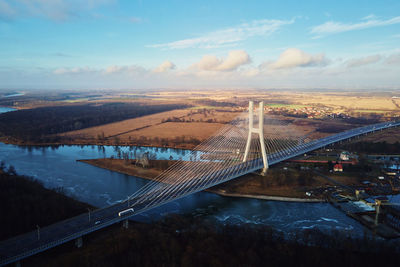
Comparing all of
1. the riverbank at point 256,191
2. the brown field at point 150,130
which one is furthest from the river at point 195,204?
the brown field at point 150,130

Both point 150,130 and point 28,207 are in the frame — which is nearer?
point 28,207

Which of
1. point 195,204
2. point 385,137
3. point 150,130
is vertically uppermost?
point 150,130

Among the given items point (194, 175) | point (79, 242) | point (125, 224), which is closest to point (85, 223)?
point (79, 242)

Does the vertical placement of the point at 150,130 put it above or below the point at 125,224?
above

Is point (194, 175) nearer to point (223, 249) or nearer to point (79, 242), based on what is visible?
point (223, 249)

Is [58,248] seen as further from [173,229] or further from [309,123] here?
[309,123]

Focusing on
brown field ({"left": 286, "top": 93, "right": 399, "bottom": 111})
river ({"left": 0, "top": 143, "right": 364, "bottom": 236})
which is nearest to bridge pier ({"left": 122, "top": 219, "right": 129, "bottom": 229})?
river ({"left": 0, "top": 143, "right": 364, "bottom": 236})
